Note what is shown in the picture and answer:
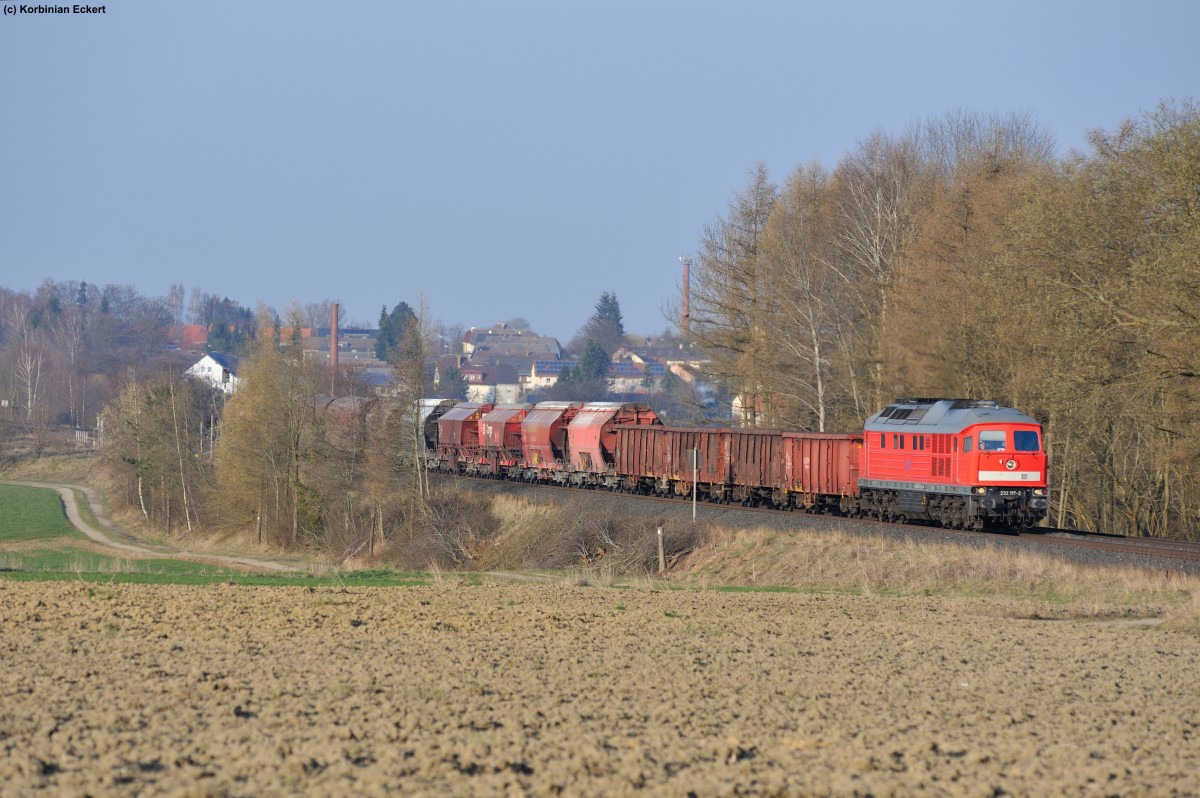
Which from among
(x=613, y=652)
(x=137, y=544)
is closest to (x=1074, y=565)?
(x=613, y=652)

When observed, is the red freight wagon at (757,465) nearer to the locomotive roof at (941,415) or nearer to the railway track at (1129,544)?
the locomotive roof at (941,415)

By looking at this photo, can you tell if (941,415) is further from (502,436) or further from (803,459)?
(502,436)

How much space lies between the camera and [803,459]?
139ft

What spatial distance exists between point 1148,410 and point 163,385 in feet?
198

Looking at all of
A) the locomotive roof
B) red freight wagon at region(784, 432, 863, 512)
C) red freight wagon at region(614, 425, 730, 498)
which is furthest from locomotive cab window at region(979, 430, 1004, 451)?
red freight wagon at region(614, 425, 730, 498)

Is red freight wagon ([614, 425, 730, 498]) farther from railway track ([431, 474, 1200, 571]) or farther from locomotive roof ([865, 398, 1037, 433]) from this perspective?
locomotive roof ([865, 398, 1037, 433])

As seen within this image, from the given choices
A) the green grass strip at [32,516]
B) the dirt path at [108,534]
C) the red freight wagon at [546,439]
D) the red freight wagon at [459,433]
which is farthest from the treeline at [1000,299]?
the green grass strip at [32,516]

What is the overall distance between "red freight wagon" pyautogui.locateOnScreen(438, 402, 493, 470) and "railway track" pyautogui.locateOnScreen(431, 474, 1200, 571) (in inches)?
715

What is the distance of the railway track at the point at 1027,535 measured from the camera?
94.3ft

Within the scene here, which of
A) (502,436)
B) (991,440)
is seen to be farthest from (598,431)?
(991,440)

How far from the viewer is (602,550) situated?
38.6m

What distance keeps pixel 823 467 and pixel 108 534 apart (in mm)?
49272

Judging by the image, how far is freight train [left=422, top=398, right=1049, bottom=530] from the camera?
3419 centimetres

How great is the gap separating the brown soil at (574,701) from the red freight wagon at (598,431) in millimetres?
33464
